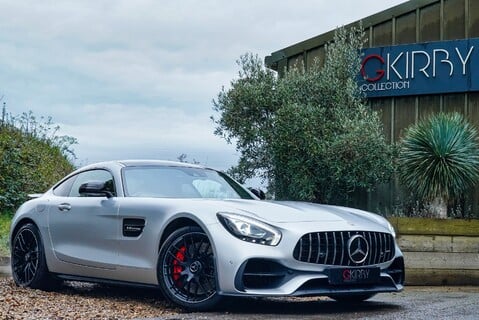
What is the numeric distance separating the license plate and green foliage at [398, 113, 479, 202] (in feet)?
21.5

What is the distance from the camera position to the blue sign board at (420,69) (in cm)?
1510

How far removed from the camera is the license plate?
712 centimetres

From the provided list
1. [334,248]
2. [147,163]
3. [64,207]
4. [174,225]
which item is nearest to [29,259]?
[64,207]

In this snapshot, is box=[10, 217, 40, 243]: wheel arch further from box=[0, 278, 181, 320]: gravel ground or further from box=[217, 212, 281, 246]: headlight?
box=[217, 212, 281, 246]: headlight

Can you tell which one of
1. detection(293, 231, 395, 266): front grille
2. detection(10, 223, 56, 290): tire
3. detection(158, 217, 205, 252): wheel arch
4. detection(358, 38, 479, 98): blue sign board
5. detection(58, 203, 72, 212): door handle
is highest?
detection(358, 38, 479, 98): blue sign board

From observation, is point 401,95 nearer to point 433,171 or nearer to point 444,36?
point 444,36

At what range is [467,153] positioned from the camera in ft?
45.2

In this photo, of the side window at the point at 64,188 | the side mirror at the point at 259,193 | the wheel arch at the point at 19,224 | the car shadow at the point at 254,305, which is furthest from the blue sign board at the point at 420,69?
the wheel arch at the point at 19,224

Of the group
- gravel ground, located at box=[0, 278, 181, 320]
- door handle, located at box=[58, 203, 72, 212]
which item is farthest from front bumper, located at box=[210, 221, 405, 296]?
door handle, located at box=[58, 203, 72, 212]

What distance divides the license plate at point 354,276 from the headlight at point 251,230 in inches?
21.9

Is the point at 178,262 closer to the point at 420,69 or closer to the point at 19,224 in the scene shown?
the point at 19,224

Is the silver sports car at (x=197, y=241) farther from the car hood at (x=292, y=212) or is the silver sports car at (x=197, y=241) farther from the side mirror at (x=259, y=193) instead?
the side mirror at (x=259, y=193)

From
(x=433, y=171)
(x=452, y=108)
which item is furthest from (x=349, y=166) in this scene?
(x=452, y=108)

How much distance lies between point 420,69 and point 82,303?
9.33 metres
